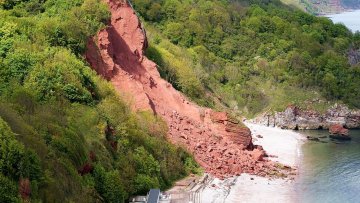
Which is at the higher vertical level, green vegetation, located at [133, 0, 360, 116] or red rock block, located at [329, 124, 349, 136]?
green vegetation, located at [133, 0, 360, 116]

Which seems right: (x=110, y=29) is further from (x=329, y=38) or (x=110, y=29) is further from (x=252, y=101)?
(x=329, y=38)

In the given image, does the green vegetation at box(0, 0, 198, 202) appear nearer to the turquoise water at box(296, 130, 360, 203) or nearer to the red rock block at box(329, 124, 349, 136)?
the turquoise water at box(296, 130, 360, 203)

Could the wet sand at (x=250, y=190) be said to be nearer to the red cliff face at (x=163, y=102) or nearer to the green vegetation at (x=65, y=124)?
the red cliff face at (x=163, y=102)

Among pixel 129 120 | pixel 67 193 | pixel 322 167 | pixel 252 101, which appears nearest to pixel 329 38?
pixel 252 101

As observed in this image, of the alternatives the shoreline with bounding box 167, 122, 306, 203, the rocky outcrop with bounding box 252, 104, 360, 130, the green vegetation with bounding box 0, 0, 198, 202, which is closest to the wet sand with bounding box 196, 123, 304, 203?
the shoreline with bounding box 167, 122, 306, 203

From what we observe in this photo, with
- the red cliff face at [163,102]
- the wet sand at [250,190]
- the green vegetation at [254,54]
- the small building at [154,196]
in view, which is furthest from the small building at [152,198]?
the green vegetation at [254,54]
